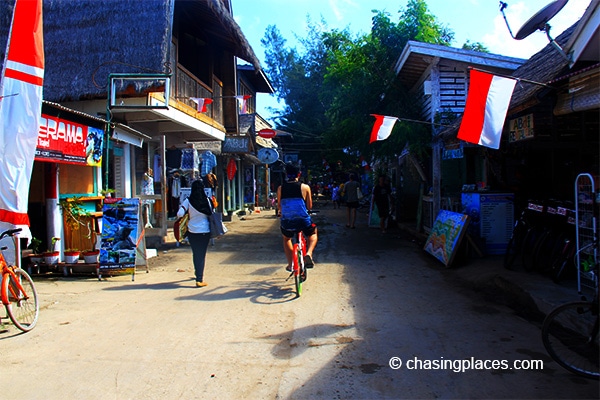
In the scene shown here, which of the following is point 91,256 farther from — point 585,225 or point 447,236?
point 585,225

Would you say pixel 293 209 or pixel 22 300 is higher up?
pixel 293 209

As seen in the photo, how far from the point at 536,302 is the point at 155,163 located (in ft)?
35.1

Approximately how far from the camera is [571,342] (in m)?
4.09

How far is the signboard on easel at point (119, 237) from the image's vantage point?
7762 mm

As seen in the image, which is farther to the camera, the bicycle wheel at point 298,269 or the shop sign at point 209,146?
the shop sign at point 209,146

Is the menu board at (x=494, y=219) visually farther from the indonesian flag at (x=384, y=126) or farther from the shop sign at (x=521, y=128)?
the indonesian flag at (x=384, y=126)

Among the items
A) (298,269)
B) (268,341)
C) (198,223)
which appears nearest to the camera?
(268,341)

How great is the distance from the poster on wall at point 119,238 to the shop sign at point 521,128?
21.0ft

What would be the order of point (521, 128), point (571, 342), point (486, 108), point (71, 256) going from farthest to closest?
point (71, 256)
point (521, 128)
point (486, 108)
point (571, 342)

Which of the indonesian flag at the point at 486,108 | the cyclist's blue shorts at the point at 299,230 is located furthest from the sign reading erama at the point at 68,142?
the indonesian flag at the point at 486,108

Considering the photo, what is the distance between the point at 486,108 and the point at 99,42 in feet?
26.2

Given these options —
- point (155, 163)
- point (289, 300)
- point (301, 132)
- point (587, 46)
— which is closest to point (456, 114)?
point (587, 46)

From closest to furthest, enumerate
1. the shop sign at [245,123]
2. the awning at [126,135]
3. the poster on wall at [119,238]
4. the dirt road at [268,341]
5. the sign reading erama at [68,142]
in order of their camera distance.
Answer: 1. the dirt road at [268,341]
2. the sign reading erama at [68,142]
3. the poster on wall at [119,238]
4. the awning at [126,135]
5. the shop sign at [245,123]

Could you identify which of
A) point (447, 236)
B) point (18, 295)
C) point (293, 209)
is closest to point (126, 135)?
point (293, 209)
